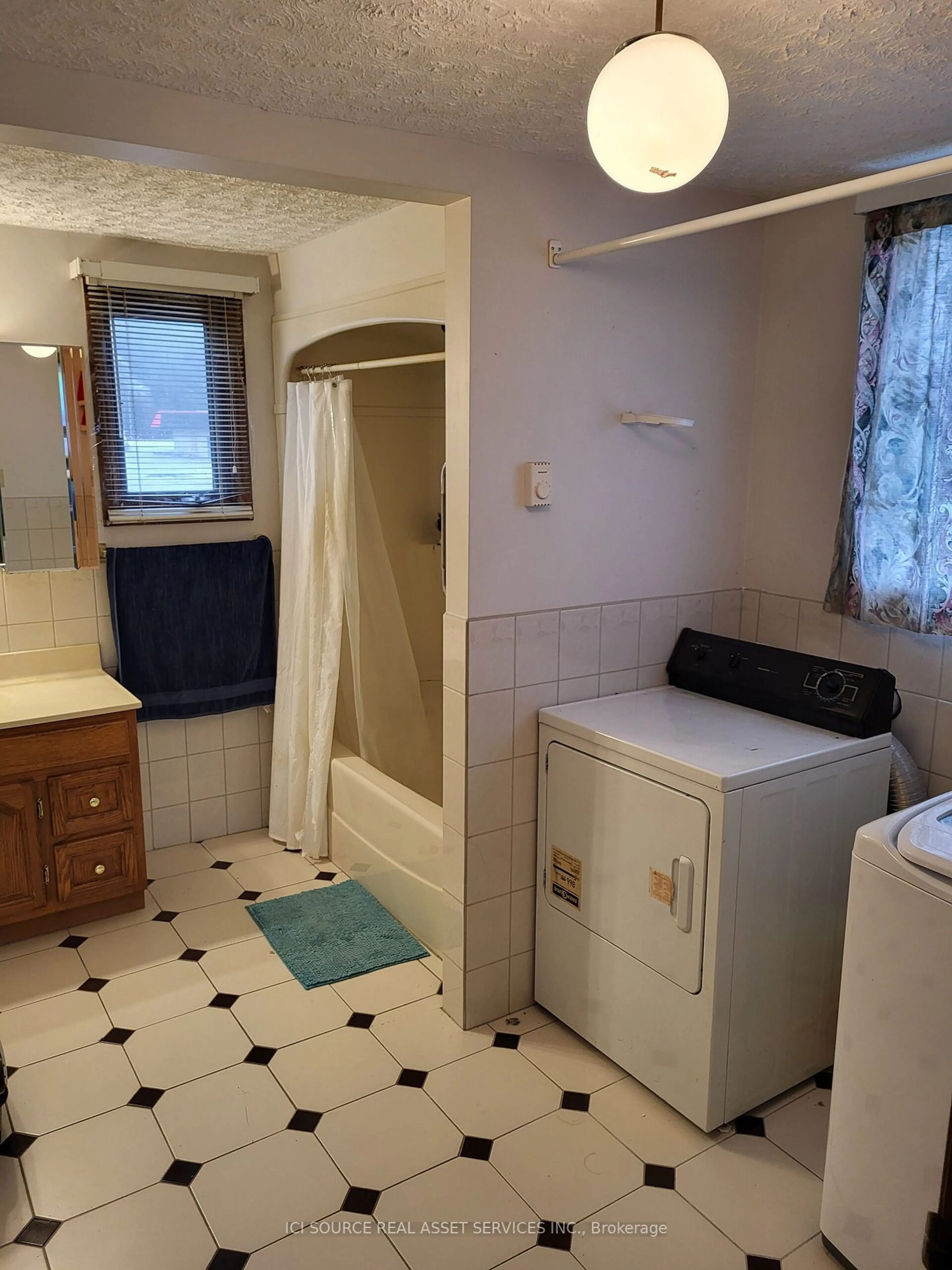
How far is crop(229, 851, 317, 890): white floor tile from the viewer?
3.47 meters

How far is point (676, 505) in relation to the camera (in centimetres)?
279

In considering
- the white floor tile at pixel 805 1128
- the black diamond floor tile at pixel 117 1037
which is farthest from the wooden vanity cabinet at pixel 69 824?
the white floor tile at pixel 805 1128

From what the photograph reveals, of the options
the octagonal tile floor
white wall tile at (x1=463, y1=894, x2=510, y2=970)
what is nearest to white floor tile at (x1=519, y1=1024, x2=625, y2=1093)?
the octagonal tile floor

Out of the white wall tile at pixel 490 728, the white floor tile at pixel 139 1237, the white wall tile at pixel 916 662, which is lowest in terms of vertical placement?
the white floor tile at pixel 139 1237

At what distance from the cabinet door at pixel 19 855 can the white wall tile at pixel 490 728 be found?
1.53 metres

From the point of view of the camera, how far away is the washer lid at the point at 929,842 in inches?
63.7

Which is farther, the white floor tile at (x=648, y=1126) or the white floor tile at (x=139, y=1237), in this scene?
the white floor tile at (x=648, y=1126)

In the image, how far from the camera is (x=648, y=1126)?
2240 millimetres

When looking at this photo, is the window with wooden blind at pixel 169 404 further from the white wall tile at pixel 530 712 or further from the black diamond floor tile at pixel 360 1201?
the black diamond floor tile at pixel 360 1201

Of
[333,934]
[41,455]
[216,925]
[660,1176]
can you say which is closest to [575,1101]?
[660,1176]

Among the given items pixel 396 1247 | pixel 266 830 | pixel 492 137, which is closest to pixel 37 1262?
pixel 396 1247

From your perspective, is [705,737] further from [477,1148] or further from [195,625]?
[195,625]

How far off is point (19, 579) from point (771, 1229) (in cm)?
303

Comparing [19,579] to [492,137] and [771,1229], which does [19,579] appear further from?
[771,1229]
